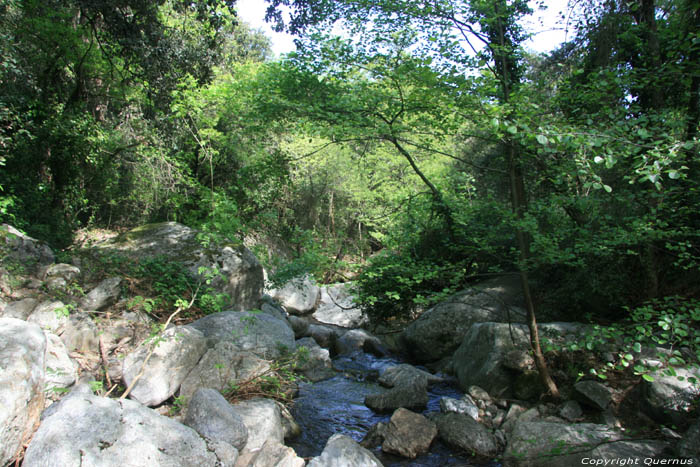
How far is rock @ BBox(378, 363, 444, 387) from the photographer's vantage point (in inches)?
253

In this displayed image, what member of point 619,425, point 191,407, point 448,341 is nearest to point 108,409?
point 191,407

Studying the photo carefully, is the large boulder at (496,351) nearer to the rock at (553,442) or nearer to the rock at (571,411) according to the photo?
the rock at (571,411)

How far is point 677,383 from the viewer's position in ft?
14.4

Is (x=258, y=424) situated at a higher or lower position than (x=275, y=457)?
higher

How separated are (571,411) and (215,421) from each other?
13.5 ft

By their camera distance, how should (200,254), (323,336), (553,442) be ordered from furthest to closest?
(323,336), (200,254), (553,442)

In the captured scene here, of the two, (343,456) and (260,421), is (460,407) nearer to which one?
(343,456)

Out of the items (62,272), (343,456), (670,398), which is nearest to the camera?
(343,456)

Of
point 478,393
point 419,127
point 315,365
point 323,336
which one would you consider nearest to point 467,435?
point 478,393

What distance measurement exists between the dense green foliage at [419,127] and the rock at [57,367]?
10.9 feet

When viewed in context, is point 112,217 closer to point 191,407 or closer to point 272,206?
point 272,206

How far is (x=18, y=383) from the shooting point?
3.08 m

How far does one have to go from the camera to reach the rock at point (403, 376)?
6416 millimetres

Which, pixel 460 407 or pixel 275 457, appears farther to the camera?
pixel 460 407
